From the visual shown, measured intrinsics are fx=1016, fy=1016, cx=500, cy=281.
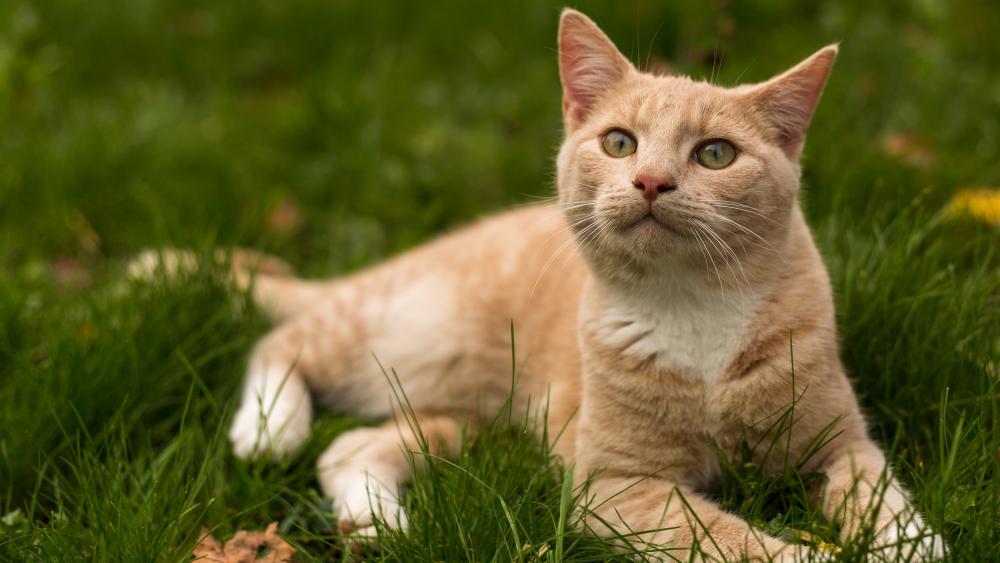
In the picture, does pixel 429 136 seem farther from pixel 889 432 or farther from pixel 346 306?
pixel 889 432

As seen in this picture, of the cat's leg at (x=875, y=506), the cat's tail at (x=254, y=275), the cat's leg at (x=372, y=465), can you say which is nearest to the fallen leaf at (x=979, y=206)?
the cat's leg at (x=875, y=506)

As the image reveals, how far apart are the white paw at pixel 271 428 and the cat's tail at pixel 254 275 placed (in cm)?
49

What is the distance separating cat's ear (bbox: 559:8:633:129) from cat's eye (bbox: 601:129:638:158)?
0.21 metres

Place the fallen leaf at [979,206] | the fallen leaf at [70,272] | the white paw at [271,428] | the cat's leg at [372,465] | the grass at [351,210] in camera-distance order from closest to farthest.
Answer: the grass at [351,210]
the cat's leg at [372,465]
the white paw at [271,428]
the fallen leaf at [979,206]
the fallen leaf at [70,272]

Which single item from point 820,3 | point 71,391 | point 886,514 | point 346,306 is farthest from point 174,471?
point 820,3

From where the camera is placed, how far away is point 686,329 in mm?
2594

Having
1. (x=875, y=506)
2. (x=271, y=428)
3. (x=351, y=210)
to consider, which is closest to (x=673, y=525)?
(x=875, y=506)

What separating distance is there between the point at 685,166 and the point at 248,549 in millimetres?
1458

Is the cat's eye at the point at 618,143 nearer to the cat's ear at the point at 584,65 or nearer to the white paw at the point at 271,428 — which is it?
the cat's ear at the point at 584,65

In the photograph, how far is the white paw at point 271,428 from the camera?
10.1 feet

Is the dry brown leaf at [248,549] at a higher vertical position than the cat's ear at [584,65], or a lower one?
lower

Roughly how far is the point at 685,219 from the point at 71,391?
6.18 ft

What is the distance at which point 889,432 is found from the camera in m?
2.92

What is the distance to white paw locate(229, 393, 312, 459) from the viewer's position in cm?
308
